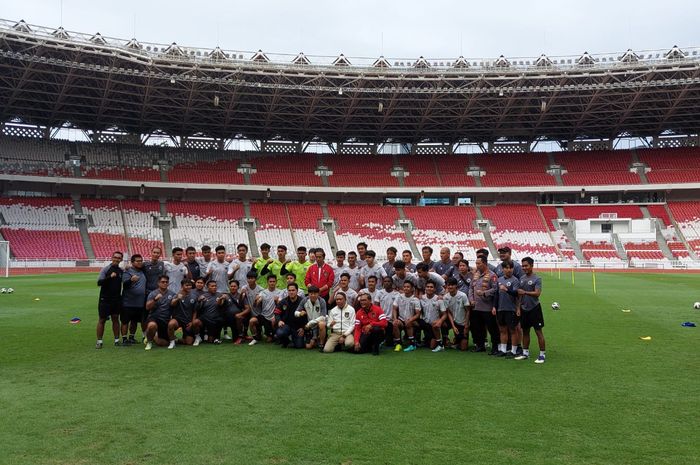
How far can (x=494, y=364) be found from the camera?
9.38m

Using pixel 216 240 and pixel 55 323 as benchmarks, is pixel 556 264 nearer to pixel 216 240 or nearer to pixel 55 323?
pixel 216 240

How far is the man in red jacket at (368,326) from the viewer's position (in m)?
10.3

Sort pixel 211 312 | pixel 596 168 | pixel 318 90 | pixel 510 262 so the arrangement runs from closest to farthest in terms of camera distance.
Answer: pixel 510 262, pixel 211 312, pixel 318 90, pixel 596 168

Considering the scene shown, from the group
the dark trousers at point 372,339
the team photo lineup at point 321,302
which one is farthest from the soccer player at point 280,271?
the dark trousers at point 372,339

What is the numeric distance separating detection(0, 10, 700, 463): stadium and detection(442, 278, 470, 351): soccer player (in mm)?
542

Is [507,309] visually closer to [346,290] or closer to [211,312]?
[346,290]

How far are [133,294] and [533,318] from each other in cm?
762

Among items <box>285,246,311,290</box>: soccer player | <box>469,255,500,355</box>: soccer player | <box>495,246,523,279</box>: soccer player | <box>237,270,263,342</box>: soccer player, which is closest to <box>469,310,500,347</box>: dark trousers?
<box>469,255,500,355</box>: soccer player

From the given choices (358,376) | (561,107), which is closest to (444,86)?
(561,107)

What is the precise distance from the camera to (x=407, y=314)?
436 inches

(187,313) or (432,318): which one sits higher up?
(187,313)

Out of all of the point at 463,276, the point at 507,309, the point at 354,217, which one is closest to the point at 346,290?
the point at 463,276

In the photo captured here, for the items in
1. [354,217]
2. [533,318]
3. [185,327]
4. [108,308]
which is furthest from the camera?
[354,217]

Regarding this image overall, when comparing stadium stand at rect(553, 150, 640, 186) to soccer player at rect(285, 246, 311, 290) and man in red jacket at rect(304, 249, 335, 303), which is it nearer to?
soccer player at rect(285, 246, 311, 290)
